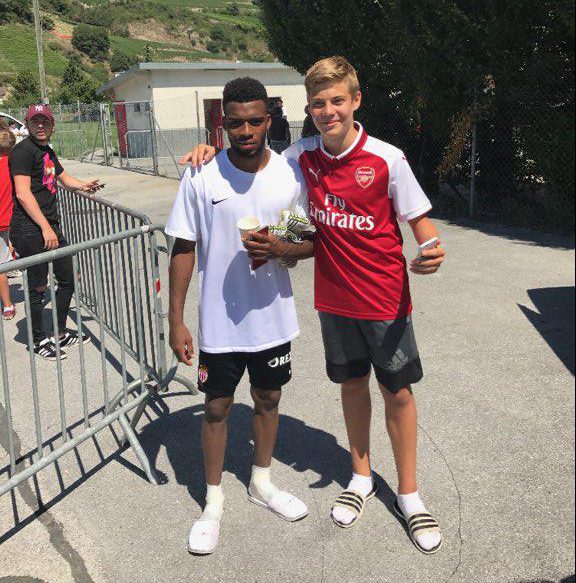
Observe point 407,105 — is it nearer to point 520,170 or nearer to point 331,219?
point 520,170

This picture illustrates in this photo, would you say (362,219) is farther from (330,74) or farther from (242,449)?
(242,449)

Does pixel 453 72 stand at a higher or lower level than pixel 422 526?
higher

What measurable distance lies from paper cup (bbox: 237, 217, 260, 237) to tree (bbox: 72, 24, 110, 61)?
11197cm

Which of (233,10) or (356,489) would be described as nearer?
(356,489)

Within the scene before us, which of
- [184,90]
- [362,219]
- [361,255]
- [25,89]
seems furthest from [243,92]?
[25,89]

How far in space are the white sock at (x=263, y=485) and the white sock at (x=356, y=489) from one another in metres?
0.31

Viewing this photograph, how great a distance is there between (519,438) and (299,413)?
50.9 inches

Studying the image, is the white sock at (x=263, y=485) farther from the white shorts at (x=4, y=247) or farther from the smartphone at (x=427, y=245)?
the white shorts at (x=4, y=247)

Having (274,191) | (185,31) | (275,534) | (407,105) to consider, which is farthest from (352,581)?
(185,31)

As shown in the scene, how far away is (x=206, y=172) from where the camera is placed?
253cm

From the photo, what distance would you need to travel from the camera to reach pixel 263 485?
9.87 ft

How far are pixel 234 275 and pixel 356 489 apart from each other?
1.19 meters

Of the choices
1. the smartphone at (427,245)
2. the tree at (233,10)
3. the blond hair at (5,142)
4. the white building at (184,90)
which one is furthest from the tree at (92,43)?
the smartphone at (427,245)

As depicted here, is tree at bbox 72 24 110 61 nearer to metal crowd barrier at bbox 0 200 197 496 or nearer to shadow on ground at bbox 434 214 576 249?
shadow on ground at bbox 434 214 576 249
